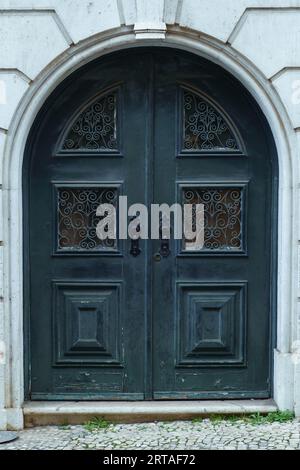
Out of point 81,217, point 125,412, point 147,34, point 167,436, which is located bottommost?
point 167,436

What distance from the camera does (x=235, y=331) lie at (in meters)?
6.25

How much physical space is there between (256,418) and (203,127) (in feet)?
8.27

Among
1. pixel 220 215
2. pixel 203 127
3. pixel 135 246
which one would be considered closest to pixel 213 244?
pixel 220 215

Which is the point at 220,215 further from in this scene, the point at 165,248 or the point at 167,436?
the point at 167,436

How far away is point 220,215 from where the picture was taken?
6.23m

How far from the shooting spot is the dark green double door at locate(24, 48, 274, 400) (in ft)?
20.1

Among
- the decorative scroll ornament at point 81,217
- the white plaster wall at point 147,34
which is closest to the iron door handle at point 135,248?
the decorative scroll ornament at point 81,217

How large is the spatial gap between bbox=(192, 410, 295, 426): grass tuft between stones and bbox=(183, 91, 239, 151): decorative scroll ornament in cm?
228

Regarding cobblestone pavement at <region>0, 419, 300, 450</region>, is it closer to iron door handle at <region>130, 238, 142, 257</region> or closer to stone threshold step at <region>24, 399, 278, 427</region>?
stone threshold step at <region>24, 399, 278, 427</region>

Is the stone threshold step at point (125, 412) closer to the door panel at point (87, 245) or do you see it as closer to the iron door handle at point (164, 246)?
the door panel at point (87, 245)

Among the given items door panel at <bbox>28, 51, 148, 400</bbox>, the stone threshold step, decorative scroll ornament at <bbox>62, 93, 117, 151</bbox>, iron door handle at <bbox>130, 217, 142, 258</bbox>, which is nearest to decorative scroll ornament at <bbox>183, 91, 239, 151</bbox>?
door panel at <bbox>28, 51, 148, 400</bbox>

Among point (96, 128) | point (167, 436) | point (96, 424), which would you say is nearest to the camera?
point (167, 436)

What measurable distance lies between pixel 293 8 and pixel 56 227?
2682 millimetres

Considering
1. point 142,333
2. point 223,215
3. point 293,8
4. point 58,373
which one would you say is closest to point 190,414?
point 142,333
